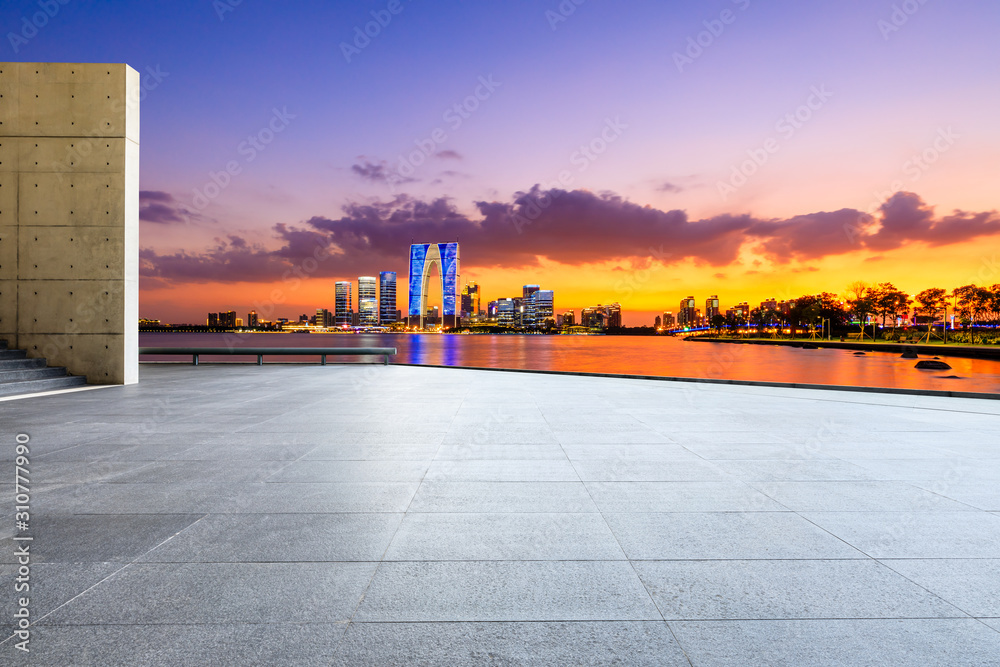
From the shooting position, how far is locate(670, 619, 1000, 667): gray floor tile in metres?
2.60

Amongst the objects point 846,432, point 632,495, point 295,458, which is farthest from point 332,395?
point 846,432

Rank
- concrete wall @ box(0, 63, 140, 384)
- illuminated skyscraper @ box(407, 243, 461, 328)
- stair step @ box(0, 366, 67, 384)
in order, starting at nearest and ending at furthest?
stair step @ box(0, 366, 67, 384) → concrete wall @ box(0, 63, 140, 384) → illuminated skyscraper @ box(407, 243, 461, 328)

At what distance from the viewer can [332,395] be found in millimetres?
12438

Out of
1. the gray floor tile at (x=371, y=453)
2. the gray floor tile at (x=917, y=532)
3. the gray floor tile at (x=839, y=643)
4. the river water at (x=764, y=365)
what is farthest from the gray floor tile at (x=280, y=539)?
the river water at (x=764, y=365)

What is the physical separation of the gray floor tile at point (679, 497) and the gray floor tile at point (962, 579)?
1174 millimetres

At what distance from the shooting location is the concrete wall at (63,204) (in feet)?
45.0

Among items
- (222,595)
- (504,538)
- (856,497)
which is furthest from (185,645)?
(856,497)

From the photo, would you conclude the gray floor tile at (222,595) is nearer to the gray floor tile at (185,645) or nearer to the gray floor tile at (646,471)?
the gray floor tile at (185,645)

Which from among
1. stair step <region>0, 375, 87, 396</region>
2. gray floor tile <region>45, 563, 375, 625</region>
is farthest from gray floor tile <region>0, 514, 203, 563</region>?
stair step <region>0, 375, 87, 396</region>

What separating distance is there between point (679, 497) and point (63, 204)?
16.7 m

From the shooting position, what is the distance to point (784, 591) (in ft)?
10.6

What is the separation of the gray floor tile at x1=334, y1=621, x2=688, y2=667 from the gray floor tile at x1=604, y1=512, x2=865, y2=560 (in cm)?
97

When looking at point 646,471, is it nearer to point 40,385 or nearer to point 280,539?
point 280,539

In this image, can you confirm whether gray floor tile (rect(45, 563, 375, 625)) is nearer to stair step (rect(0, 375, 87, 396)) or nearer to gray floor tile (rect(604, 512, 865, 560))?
gray floor tile (rect(604, 512, 865, 560))
